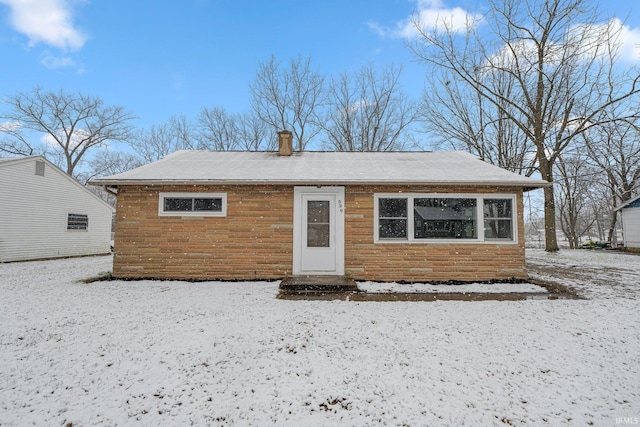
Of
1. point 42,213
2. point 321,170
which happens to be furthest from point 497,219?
point 42,213

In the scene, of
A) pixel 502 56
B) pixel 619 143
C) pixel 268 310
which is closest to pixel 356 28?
pixel 502 56

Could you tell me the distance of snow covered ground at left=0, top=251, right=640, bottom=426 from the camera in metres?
2.46

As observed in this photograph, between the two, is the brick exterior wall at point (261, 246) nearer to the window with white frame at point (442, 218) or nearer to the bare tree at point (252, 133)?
the window with white frame at point (442, 218)

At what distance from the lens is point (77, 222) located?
15039 mm

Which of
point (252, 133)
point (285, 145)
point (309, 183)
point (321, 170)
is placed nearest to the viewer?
point (309, 183)

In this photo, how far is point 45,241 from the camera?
43.7 feet

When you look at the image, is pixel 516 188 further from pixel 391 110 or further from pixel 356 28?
pixel 391 110

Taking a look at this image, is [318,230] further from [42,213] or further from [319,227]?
[42,213]

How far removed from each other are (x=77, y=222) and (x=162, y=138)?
1484 cm

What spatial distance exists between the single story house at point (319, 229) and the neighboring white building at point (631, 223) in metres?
14.6

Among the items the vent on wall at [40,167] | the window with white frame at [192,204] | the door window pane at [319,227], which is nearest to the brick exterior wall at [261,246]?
the window with white frame at [192,204]

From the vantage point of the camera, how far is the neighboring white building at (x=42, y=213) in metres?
11.9

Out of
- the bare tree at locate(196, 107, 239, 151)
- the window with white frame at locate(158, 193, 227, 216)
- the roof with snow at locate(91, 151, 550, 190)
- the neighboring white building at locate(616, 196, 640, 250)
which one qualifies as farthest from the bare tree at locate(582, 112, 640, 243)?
the bare tree at locate(196, 107, 239, 151)

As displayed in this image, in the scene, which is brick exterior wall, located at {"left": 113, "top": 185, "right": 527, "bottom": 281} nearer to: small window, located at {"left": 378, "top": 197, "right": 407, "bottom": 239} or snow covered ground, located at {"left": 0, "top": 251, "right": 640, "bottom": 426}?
small window, located at {"left": 378, "top": 197, "right": 407, "bottom": 239}
